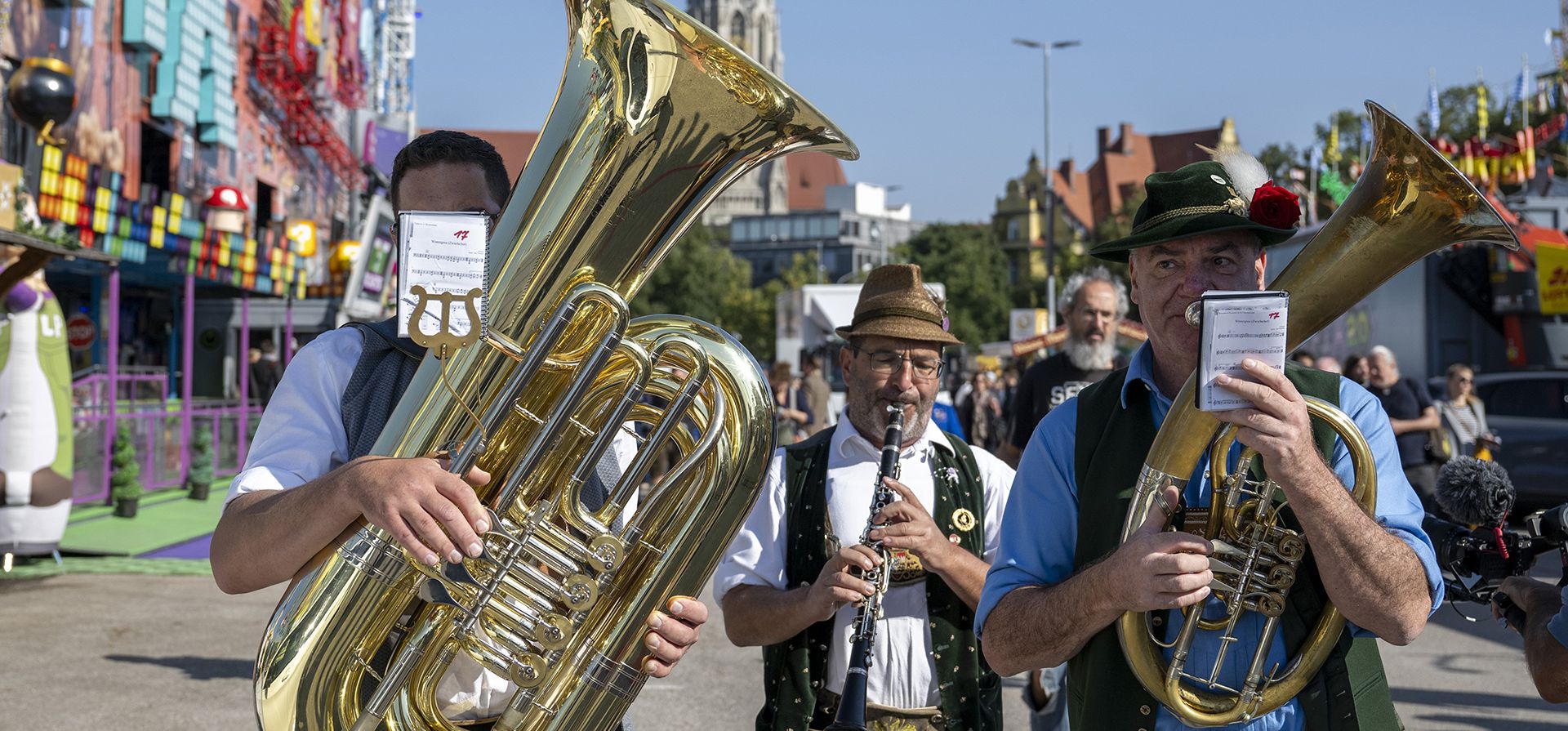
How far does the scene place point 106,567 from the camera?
938 cm

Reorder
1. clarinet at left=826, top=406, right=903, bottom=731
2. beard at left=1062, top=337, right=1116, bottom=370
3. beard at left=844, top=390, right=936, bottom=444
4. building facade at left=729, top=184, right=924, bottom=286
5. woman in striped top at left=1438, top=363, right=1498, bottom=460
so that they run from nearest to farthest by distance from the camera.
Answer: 1. clarinet at left=826, top=406, right=903, bottom=731
2. beard at left=844, top=390, right=936, bottom=444
3. beard at left=1062, top=337, right=1116, bottom=370
4. woman in striped top at left=1438, top=363, right=1498, bottom=460
5. building facade at left=729, top=184, right=924, bottom=286

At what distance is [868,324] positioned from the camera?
3256 millimetres

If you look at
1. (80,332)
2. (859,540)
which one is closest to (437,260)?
(859,540)

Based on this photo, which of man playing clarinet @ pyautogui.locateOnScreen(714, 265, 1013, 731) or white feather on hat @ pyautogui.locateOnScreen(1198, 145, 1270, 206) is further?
man playing clarinet @ pyautogui.locateOnScreen(714, 265, 1013, 731)

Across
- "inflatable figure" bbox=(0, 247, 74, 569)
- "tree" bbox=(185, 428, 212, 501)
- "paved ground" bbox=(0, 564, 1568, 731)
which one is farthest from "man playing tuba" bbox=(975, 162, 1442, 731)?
"tree" bbox=(185, 428, 212, 501)

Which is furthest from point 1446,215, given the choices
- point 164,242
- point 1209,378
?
point 164,242

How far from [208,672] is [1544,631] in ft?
19.3

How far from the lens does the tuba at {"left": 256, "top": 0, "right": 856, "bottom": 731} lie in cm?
198

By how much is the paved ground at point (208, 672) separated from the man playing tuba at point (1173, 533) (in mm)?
3731

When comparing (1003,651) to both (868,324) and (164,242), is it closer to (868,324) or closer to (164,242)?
(868,324)

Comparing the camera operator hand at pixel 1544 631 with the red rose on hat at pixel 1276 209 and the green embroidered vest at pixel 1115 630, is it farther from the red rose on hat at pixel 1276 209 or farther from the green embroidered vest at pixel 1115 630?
the red rose on hat at pixel 1276 209

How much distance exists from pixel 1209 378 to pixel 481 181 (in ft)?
4.04

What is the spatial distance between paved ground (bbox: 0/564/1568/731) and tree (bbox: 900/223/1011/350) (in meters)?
60.5

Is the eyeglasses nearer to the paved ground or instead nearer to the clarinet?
the clarinet
